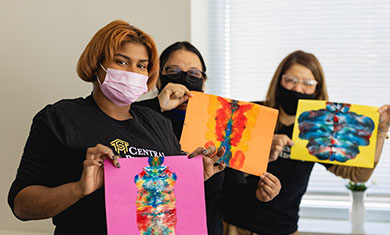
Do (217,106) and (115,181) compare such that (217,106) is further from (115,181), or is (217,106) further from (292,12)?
(292,12)

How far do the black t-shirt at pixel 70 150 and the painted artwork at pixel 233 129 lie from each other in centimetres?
44

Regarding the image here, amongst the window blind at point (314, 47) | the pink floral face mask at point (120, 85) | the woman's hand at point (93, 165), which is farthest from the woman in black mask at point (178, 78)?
the window blind at point (314, 47)

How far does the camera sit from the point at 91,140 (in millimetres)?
1250

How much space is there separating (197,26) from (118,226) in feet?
4.84

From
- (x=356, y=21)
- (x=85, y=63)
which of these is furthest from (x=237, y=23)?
(x=85, y=63)

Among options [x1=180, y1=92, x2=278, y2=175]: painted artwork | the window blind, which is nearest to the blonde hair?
[x1=180, y1=92, x2=278, y2=175]: painted artwork

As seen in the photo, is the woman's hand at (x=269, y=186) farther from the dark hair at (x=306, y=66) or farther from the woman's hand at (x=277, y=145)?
the dark hair at (x=306, y=66)

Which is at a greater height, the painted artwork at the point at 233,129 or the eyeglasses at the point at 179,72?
the eyeglasses at the point at 179,72

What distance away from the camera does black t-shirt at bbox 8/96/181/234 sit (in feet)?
3.98

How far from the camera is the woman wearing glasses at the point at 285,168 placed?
200cm

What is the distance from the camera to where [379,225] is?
2525mm

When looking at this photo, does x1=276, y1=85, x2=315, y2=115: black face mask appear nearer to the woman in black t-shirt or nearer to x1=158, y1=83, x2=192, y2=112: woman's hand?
x1=158, y1=83, x2=192, y2=112: woman's hand

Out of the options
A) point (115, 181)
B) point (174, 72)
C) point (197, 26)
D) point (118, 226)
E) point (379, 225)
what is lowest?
point (379, 225)

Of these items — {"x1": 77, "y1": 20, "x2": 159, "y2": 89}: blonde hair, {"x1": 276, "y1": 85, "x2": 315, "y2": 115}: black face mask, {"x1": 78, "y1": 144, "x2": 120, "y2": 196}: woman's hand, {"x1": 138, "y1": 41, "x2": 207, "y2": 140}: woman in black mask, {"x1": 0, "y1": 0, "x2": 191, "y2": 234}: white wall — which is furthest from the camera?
{"x1": 0, "y1": 0, "x2": 191, "y2": 234}: white wall
